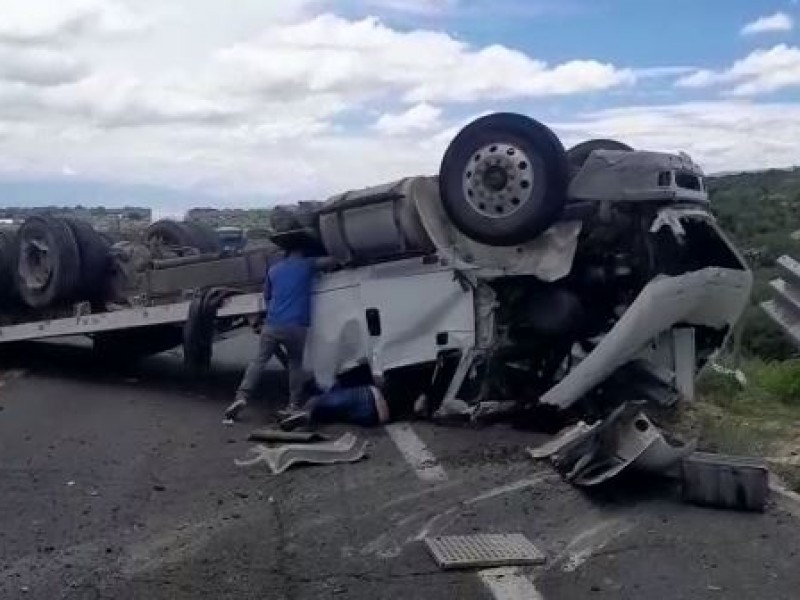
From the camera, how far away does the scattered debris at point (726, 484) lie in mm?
5762

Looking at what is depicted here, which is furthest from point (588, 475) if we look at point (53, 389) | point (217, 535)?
point (53, 389)

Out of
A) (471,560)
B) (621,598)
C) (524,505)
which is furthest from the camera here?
(524,505)

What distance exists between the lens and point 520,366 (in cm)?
848

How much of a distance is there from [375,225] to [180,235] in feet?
14.8

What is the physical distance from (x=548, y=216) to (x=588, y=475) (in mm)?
2284

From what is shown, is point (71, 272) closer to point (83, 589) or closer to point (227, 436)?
point (227, 436)

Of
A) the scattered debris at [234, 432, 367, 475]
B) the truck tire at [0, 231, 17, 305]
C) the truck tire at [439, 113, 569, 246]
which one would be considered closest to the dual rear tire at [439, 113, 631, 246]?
the truck tire at [439, 113, 569, 246]

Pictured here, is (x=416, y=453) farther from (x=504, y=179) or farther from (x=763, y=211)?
(x=763, y=211)

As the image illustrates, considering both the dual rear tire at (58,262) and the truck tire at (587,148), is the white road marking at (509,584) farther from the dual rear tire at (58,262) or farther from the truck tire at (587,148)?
the dual rear tire at (58,262)

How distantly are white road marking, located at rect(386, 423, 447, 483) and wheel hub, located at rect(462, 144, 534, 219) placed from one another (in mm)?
1656

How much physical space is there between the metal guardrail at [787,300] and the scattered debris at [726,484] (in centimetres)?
244

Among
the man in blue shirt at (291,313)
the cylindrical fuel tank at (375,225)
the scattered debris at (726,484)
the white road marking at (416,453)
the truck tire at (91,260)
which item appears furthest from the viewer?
the truck tire at (91,260)

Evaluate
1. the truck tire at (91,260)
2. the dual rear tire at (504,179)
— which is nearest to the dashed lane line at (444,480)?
the dual rear tire at (504,179)

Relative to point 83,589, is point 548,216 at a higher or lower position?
higher
